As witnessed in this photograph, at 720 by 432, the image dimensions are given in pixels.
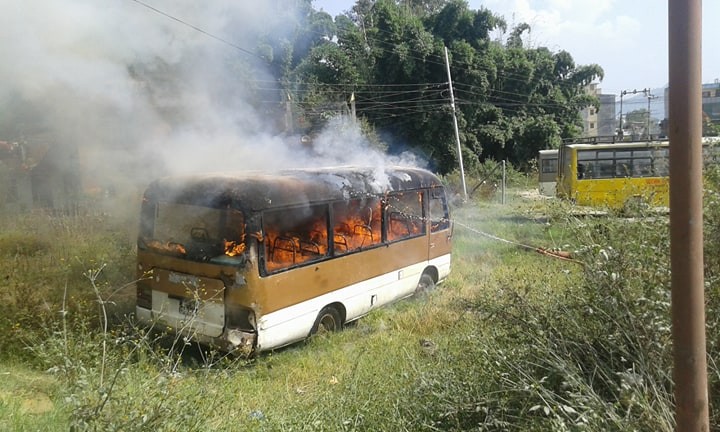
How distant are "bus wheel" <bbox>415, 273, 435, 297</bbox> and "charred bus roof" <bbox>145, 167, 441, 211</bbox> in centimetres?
197

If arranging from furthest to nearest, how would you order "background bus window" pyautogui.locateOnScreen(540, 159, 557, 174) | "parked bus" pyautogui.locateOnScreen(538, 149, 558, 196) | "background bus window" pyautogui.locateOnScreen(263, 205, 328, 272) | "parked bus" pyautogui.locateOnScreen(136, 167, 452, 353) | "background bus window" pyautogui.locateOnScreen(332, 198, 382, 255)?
"background bus window" pyautogui.locateOnScreen(540, 159, 557, 174) → "parked bus" pyautogui.locateOnScreen(538, 149, 558, 196) → "background bus window" pyautogui.locateOnScreen(332, 198, 382, 255) → "background bus window" pyautogui.locateOnScreen(263, 205, 328, 272) → "parked bus" pyautogui.locateOnScreen(136, 167, 452, 353)

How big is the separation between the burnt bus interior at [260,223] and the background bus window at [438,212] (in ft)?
4.97

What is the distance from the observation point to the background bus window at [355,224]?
23.5 feet

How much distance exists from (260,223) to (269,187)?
482 mm

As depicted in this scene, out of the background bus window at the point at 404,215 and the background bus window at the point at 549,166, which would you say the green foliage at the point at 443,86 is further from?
the background bus window at the point at 404,215

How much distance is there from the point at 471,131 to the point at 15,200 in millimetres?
24117

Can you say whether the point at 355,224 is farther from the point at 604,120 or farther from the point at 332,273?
the point at 604,120

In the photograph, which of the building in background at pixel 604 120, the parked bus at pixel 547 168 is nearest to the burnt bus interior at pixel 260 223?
the parked bus at pixel 547 168

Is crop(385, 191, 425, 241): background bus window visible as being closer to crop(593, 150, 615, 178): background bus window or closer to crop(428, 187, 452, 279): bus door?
crop(428, 187, 452, 279): bus door

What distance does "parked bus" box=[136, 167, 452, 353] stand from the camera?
230 inches

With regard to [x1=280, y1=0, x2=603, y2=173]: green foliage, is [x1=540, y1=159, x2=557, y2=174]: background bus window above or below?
Result: below

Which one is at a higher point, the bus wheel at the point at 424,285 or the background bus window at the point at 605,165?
the background bus window at the point at 605,165

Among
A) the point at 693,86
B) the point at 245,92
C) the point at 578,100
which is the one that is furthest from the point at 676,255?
the point at 578,100

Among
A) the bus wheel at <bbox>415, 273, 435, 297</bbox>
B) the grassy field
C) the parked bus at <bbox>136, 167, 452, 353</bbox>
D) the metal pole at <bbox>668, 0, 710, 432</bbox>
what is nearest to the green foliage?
the bus wheel at <bbox>415, 273, 435, 297</bbox>
